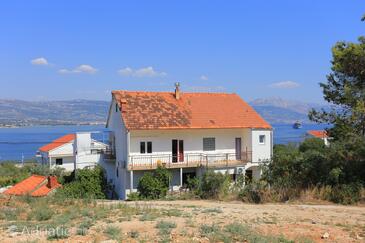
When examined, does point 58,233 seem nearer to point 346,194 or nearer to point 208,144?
point 346,194

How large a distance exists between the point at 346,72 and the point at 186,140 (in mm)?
18542

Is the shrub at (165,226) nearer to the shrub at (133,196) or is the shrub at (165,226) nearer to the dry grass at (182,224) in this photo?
the dry grass at (182,224)

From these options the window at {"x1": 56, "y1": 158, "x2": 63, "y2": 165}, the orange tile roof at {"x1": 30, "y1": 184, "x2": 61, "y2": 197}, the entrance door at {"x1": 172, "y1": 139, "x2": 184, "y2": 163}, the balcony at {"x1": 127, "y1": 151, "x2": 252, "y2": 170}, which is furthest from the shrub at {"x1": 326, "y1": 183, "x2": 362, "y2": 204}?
the window at {"x1": 56, "y1": 158, "x2": 63, "y2": 165}

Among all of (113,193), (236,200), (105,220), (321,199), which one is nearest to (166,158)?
(113,193)

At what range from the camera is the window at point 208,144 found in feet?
115

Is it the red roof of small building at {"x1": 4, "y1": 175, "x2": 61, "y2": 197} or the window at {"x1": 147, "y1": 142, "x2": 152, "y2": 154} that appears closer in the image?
the red roof of small building at {"x1": 4, "y1": 175, "x2": 61, "y2": 197}

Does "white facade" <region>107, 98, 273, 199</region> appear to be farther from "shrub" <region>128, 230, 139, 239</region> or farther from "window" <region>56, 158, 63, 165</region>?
"shrub" <region>128, 230, 139, 239</region>

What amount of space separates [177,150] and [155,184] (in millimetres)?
4431

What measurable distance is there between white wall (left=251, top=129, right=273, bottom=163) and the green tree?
56.7 feet

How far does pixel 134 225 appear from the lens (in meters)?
10.7

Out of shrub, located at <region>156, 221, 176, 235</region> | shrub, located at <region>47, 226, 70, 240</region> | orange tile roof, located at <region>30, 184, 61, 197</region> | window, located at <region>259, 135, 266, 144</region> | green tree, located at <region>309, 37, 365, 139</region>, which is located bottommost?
orange tile roof, located at <region>30, 184, 61, 197</region>

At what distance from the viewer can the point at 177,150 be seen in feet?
111

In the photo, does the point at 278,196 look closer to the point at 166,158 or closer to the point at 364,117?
the point at 364,117

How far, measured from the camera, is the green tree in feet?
53.6
